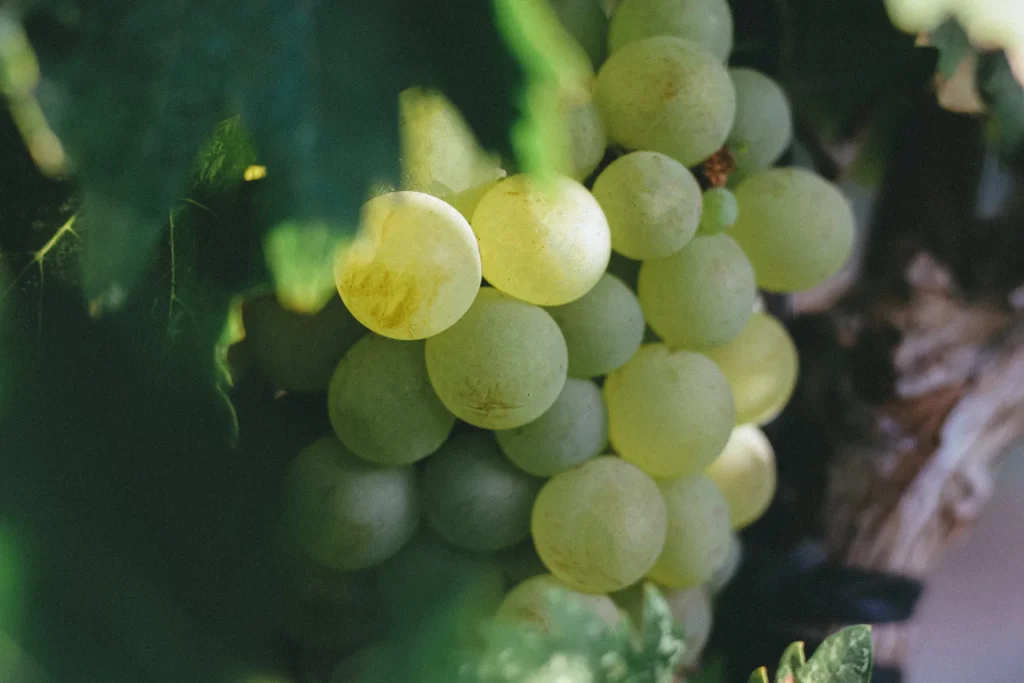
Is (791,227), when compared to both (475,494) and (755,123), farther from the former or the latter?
(475,494)

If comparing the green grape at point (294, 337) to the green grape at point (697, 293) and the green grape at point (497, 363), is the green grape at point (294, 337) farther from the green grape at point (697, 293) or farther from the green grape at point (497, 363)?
the green grape at point (697, 293)

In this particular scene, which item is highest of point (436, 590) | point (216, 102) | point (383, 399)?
point (216, 102)

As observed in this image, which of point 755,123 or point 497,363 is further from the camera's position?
point 755,123

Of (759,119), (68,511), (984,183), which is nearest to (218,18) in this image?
(68,511)

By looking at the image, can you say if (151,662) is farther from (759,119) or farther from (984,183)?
(984,183)

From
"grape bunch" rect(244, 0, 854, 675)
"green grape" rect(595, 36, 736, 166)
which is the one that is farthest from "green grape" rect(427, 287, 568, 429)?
"green grape" rect(595, 36, 736, 166)

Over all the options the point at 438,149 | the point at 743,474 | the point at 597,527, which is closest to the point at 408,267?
the point at 438,149
